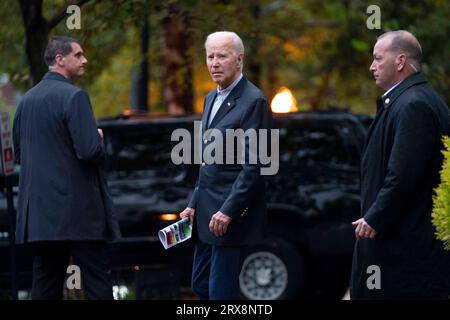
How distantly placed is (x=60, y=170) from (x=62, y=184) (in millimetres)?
84

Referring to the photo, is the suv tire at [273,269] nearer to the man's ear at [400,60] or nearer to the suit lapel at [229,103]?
the suit lapel at [229,103]

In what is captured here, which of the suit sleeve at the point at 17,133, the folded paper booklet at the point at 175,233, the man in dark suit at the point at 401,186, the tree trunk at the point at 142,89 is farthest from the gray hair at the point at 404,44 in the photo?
the tree trunk at the point at 142,89

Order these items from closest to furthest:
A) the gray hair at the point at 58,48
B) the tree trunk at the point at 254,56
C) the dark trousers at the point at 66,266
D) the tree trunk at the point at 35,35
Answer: the dark trousers at the point at 66,266
the gray hair at the point at 58,48
the tree trunk at the point at 35,35
the tree trunk at the point at 254,56

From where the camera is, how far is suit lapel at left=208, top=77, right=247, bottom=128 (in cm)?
675

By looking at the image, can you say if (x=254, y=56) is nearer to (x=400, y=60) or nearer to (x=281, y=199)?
(x=281, y=199)

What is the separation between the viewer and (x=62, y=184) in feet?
22.6

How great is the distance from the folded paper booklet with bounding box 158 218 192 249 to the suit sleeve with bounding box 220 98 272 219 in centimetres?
36

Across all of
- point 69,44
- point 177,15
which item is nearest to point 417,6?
point 177,15

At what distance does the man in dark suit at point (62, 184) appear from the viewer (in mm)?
6855

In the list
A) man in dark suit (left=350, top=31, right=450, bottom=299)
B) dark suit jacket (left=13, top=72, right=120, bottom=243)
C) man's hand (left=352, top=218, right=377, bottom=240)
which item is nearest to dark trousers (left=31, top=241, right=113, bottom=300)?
dark suit jacket (left=13, top=72, right=120, bottom=243)

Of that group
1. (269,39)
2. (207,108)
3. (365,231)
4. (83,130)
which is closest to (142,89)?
(269,39)

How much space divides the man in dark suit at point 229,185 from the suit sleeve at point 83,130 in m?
0.63

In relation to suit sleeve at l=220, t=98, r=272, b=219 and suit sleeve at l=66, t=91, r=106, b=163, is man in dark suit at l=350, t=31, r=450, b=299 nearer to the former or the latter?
suit sleeve at l=220, t=98, r=272, b=219

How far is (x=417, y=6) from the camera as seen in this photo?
55.9ft
